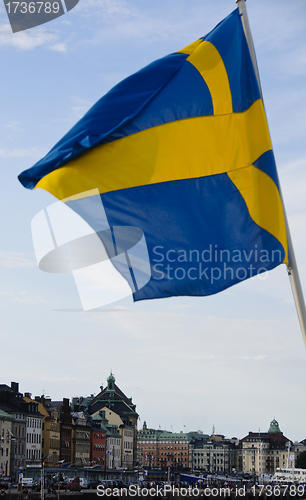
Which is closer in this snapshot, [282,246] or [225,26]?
[282,246]

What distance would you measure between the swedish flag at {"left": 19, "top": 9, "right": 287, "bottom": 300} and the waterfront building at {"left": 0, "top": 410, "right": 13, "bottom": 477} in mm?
84868

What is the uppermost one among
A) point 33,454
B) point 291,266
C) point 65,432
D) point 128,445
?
point 65,432

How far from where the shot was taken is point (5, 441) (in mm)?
91750

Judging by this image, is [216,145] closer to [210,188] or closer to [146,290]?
[210,188]

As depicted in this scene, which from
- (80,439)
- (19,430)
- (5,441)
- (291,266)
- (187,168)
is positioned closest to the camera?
(291,266)

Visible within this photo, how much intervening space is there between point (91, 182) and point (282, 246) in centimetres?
248

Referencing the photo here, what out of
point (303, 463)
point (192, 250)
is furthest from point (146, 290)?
point (303, 463)

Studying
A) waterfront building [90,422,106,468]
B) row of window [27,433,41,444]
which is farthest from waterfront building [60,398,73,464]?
waterfront building [90,422,106,468]

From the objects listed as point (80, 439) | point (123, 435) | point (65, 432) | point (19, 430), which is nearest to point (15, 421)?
point (19, 430)

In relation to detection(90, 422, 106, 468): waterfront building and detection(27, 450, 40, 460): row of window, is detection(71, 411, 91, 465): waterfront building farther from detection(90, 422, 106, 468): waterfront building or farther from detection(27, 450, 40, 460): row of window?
detection(27, 450, 40, 460): row of window

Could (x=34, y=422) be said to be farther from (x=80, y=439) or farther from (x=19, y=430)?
(x=80, y=439)

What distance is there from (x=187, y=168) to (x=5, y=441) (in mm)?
87862

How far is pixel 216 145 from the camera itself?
953 centimetres

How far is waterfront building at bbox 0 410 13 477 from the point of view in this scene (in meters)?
90.1
